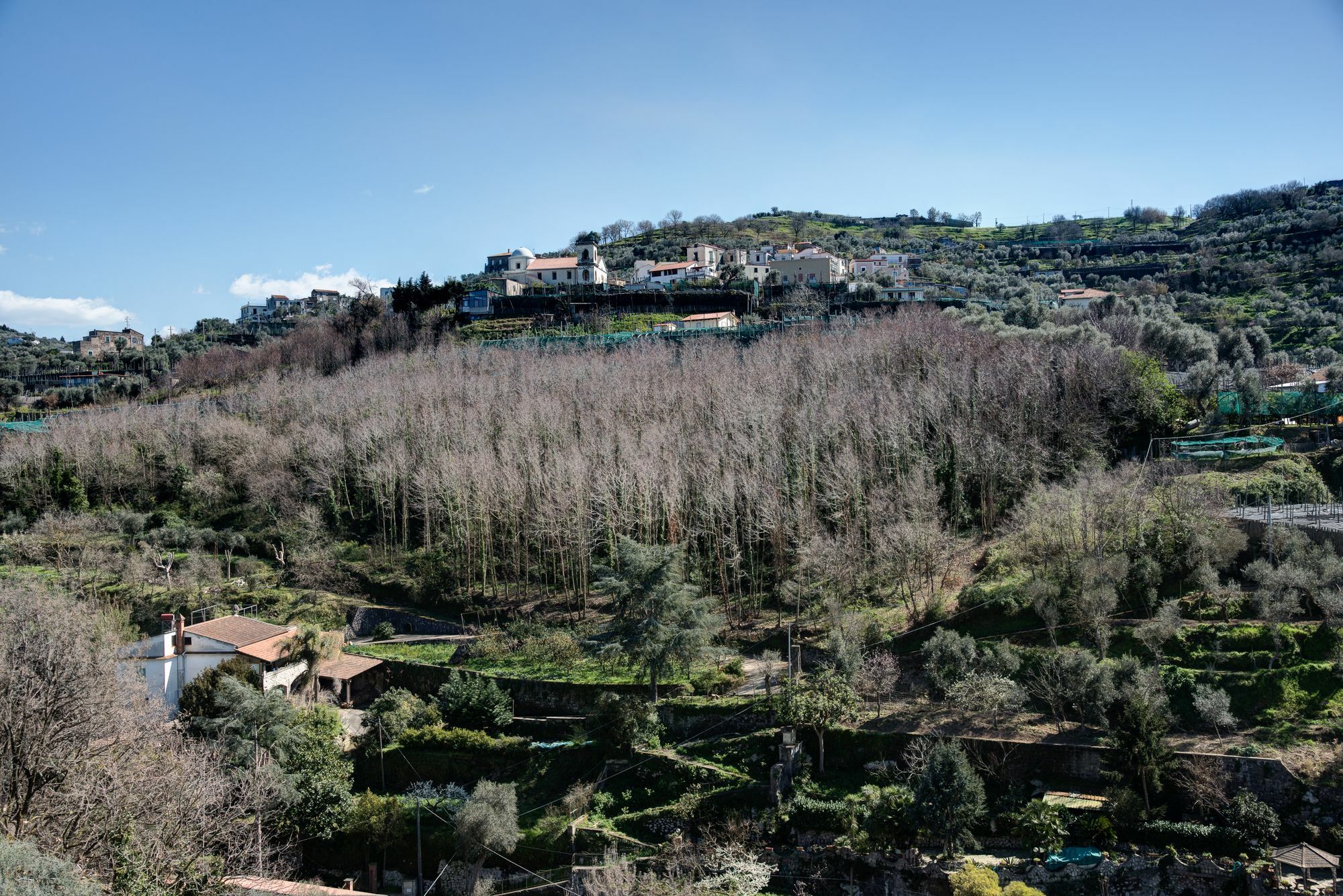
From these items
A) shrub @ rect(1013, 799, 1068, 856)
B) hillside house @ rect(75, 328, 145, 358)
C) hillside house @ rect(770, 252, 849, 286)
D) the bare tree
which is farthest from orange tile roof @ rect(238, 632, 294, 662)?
hillside house @ rect(75, 328, 145, 358)

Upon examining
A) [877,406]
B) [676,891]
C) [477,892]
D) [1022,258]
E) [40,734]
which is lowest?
[477,892]

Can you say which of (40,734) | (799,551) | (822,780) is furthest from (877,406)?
(40,734)

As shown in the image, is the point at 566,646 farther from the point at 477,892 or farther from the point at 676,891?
the point at 676,891

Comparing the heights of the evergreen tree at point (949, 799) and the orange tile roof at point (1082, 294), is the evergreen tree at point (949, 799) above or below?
below

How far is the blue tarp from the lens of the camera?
1931 centimetres

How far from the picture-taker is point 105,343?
111 meters

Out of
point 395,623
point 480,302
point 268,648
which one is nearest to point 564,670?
point 395,623

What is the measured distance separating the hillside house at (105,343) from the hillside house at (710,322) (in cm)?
6828

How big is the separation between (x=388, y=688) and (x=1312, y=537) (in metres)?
28.4

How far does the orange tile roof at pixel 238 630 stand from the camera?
30.6 m

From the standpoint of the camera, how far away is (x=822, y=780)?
22562 mm

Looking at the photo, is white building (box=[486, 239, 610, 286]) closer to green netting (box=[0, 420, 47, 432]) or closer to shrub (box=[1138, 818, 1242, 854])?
green netting (box=[0, 420, 47, 432])

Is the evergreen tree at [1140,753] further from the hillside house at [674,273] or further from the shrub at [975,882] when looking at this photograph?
the hillside house at [674,273]

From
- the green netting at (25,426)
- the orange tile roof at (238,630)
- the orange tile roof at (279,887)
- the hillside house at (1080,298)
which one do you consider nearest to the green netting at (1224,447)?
the hillside house at (1080,298)
